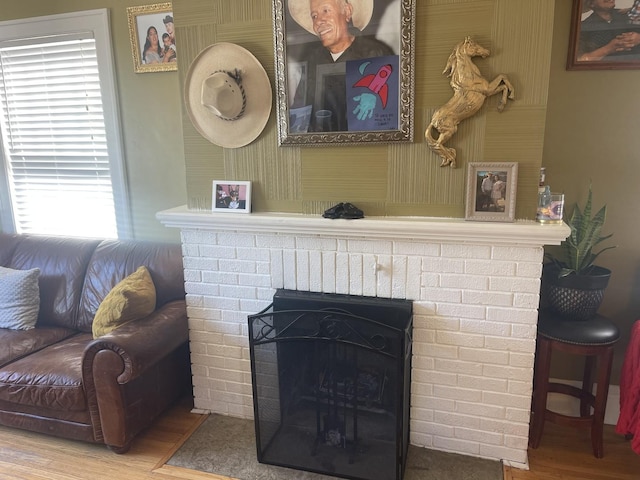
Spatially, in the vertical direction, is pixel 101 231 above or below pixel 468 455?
above

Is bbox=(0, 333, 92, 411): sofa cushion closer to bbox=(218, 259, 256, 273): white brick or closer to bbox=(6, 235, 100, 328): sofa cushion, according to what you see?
bbox=(6, 235, 100, 328): sofa cushion

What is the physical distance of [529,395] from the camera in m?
2.01

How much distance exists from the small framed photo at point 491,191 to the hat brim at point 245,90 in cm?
97

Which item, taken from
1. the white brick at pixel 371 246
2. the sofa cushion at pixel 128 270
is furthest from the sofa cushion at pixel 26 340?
the white brick at pixel 371 246

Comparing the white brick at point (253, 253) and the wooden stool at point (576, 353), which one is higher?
the white brick at point (253, 253)

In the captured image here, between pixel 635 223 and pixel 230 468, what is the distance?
222 cm

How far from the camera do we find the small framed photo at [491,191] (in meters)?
1.88

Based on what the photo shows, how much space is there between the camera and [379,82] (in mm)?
1945

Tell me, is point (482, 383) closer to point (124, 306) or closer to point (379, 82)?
point (379, 82)

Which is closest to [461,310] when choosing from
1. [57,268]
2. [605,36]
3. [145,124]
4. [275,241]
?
[275,241]

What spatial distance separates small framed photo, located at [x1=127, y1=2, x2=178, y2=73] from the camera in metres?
2.73

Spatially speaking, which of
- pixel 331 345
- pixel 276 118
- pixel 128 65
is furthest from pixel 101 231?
pixel 331 345

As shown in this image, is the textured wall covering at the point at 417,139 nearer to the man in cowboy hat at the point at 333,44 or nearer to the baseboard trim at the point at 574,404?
the man in cowboy hat at the point at 333,44

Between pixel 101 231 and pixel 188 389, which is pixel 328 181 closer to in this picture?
pixel 188 389
